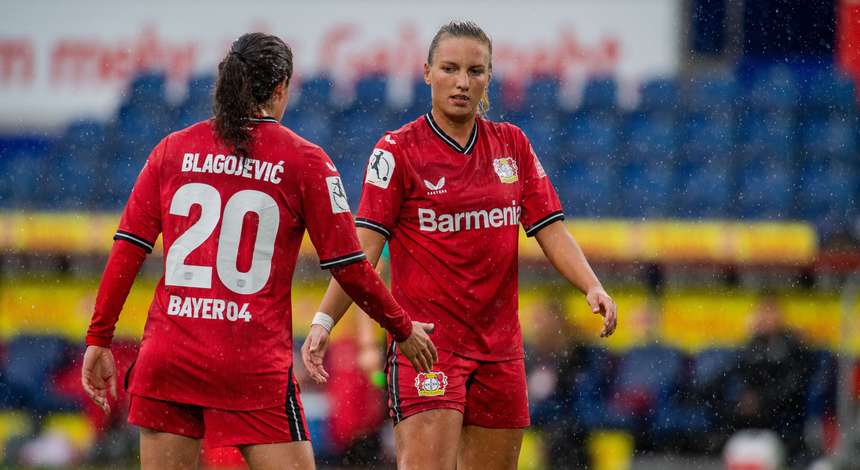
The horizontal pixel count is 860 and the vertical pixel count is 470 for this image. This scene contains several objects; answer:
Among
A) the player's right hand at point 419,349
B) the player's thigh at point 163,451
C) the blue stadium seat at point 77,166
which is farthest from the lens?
the blue stadium seat at point 77,166

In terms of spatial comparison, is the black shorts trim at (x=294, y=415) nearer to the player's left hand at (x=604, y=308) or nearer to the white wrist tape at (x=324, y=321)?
the white wrist tape at (x=324, y=321)

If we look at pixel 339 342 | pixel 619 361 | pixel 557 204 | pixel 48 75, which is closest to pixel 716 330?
pixel 619 361

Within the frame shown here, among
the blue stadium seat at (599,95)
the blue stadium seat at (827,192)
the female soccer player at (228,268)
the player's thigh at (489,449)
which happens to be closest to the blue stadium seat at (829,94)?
the blue stadium seat at (827,192)

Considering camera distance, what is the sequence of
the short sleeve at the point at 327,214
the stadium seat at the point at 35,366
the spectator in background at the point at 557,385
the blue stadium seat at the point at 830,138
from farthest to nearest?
the blue stadium seat at the point at 830,138, the stadium seat at the point at 35,366, the spectator in background at the point at 557,385, the short sleeve at the point at 327,214

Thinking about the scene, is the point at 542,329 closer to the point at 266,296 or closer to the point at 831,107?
the point at 266,296

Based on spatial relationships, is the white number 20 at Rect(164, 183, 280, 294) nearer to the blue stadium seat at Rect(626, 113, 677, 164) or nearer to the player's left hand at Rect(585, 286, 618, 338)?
the player's left hand at Rect(585, 286, 618, 338)

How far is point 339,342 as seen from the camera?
10.1 metres

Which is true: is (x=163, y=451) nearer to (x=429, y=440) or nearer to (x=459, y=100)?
(x=429, y=440)

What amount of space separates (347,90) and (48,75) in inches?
191

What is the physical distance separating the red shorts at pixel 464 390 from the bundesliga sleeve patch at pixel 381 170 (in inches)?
22.9

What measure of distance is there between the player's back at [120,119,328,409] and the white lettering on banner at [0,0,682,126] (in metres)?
11.8

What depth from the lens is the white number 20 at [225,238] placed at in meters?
3.85

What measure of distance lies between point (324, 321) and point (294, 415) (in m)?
0.55

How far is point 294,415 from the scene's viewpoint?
392 centimetres
